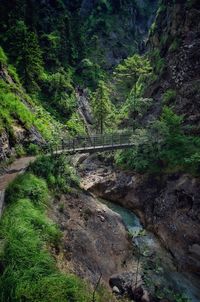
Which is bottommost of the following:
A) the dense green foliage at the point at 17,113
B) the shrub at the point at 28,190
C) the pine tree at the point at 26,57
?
the shrub at the point at 28,190

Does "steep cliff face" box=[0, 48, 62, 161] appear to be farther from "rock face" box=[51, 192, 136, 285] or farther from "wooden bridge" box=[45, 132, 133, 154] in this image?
"rock face" box=[51, 192, 136, 285]

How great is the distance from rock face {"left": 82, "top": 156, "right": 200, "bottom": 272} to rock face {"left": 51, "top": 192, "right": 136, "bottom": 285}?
3.54 m

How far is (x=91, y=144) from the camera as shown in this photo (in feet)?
93.5

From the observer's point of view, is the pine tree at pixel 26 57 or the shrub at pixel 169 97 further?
the pine tree at pixel 26 57

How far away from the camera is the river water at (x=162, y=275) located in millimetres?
17406

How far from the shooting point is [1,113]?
2486 cm

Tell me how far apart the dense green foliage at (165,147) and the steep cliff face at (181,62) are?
401cm

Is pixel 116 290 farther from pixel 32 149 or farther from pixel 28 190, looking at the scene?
pixel 32 149

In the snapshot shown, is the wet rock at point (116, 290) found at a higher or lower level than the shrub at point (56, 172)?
lower

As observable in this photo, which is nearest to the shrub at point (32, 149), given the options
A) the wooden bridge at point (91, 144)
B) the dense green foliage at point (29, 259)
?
the wooden bridge at point (91, 144)

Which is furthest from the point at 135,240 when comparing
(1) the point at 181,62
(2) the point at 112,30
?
(2) the point at 112,30

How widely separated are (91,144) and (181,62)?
55.5 feet

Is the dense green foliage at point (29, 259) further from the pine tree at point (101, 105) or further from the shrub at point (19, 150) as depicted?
the pine tree at point (101, 105)

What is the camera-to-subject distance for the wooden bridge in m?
25.2
